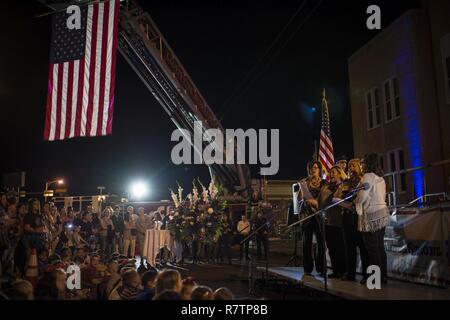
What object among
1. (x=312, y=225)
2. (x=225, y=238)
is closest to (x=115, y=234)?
(x=225, y=238)

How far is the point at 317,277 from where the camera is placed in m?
6.65

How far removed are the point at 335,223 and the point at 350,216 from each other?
0.30m

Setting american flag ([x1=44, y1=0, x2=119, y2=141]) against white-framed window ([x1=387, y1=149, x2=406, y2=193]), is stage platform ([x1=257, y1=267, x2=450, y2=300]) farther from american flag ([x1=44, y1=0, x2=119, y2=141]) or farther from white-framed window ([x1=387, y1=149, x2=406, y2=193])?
white-framed window ([x1=387, y1=149, x2=406, y2=193])

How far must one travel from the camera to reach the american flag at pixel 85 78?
9.48m

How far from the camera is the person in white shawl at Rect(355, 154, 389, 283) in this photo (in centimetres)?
580

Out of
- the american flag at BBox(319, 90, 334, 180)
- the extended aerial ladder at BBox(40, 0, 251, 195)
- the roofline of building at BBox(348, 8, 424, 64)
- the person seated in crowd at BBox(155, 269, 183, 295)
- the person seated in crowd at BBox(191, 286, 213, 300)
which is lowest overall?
the person seated in crowd at BBox(191, 286, 213, 300)

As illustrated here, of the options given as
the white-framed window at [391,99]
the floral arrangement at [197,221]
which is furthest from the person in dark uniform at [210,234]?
the white-framed window at [391,99]

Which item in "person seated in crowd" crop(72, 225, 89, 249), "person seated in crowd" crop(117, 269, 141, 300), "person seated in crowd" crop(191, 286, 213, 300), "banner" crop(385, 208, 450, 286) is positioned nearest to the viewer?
"person seated in crowd" crop(191, 286, 213, 300)

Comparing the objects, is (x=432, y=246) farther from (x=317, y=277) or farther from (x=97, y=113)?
(x=97, y=113)

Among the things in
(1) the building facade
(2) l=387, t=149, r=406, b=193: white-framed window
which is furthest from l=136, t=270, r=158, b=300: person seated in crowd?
(2) l=387, t=149, r=406, b=193: white-framed window

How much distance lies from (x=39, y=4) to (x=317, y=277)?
10381 millimetres

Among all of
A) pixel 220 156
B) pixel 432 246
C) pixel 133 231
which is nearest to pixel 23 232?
pixel 133 231

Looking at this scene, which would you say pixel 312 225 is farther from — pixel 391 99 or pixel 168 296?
pixel 391 99

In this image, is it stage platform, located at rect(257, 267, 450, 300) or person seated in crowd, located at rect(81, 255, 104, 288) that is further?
person seated in crowd, located at rect(81, 255, 104, 288)
